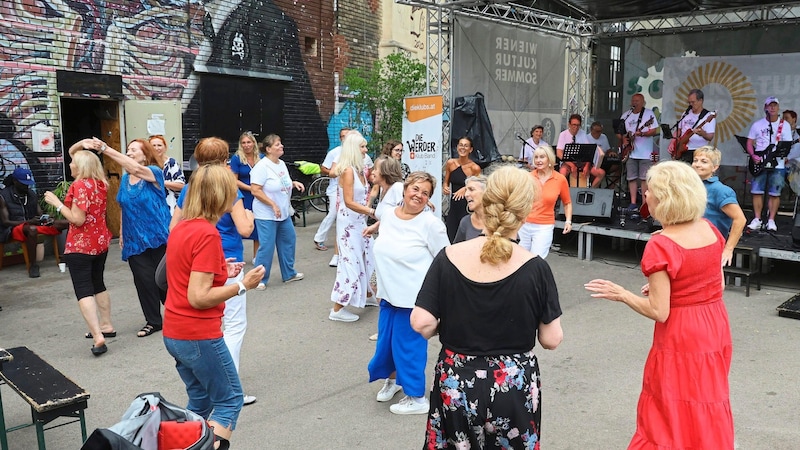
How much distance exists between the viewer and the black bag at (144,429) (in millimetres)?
2402

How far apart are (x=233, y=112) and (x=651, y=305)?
11180 millimetres

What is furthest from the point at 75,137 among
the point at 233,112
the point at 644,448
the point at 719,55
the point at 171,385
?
the point at 719,55

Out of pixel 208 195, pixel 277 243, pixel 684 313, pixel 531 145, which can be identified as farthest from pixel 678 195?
pixel 531 145

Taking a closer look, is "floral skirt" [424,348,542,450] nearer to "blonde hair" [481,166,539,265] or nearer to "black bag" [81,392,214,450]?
"blonde hair" [481,166,539,265]

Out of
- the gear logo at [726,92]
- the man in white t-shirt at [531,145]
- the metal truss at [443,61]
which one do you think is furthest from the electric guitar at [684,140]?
the metal truss at [443,61]

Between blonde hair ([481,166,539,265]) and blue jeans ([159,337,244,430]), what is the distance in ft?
4.94

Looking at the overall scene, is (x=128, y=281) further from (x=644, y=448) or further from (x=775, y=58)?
(x=775, y=58)

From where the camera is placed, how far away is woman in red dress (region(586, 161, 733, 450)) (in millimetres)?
2936

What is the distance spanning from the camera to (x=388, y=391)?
4.68 metres

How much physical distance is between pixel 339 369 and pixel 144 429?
2764 millimetres

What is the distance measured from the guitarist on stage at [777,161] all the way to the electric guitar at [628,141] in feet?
6.19

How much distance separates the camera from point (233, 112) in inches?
510

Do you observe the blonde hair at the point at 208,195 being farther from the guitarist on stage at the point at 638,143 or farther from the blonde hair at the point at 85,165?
the guitarist on stage at the point at 638,143

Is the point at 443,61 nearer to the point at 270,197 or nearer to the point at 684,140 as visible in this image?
the point at 684,140
